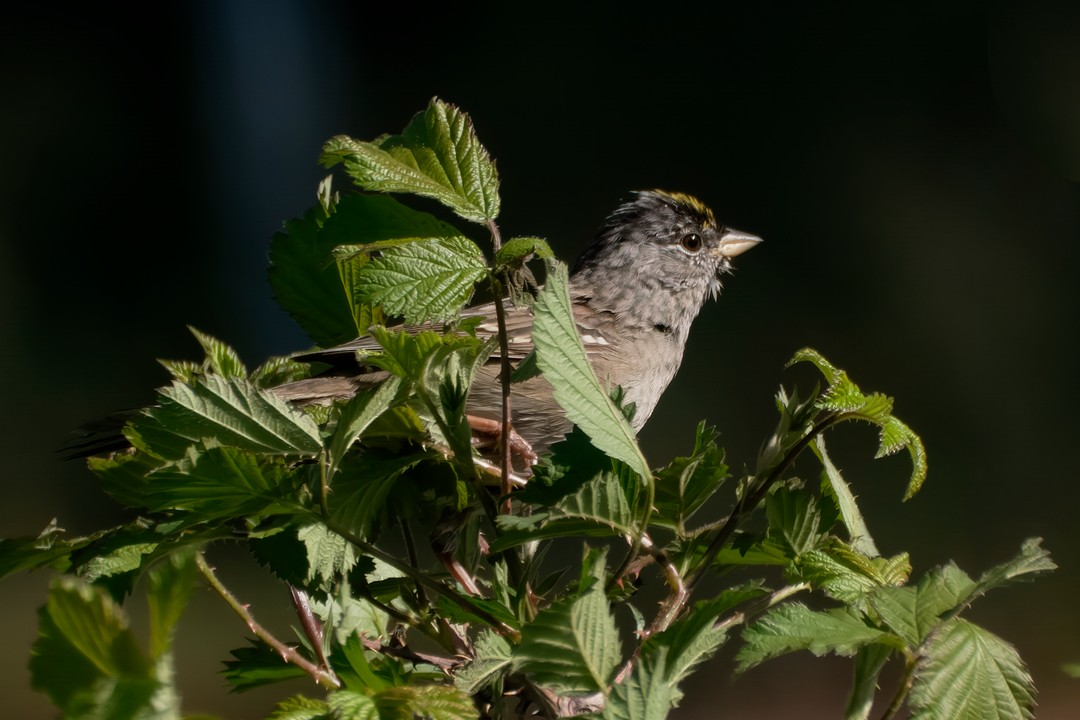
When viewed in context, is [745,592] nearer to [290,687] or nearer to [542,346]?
[542,346]

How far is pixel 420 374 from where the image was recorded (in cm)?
78

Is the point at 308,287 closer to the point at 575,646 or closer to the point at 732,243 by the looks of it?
the point at 575,646

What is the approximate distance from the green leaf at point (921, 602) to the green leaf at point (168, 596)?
0.45m

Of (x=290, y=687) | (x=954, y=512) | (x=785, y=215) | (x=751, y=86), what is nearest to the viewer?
(x=290, y=687)

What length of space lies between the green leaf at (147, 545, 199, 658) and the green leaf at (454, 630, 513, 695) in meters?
0.26

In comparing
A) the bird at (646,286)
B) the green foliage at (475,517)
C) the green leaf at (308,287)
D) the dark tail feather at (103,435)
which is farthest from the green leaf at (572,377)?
the bird at (646,286)

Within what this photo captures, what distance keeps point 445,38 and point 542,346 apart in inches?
261

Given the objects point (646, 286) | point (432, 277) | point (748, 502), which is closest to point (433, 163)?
point (432, 277)

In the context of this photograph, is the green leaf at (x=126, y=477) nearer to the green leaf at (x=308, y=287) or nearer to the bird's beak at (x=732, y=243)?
the green leaf at (x=308, y=287)

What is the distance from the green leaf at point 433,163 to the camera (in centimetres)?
87

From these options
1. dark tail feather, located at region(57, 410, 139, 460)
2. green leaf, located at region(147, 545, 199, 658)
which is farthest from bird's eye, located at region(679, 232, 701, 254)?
green leaf, located at region(147, 545, 199, 658)

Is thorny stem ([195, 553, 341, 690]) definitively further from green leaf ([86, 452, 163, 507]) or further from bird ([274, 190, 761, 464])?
bird ([274, 190, 761, 464])

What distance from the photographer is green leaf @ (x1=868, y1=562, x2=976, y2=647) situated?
75 cm

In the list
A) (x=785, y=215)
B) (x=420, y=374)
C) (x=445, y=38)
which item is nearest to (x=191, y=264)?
(x=445, y=38)
